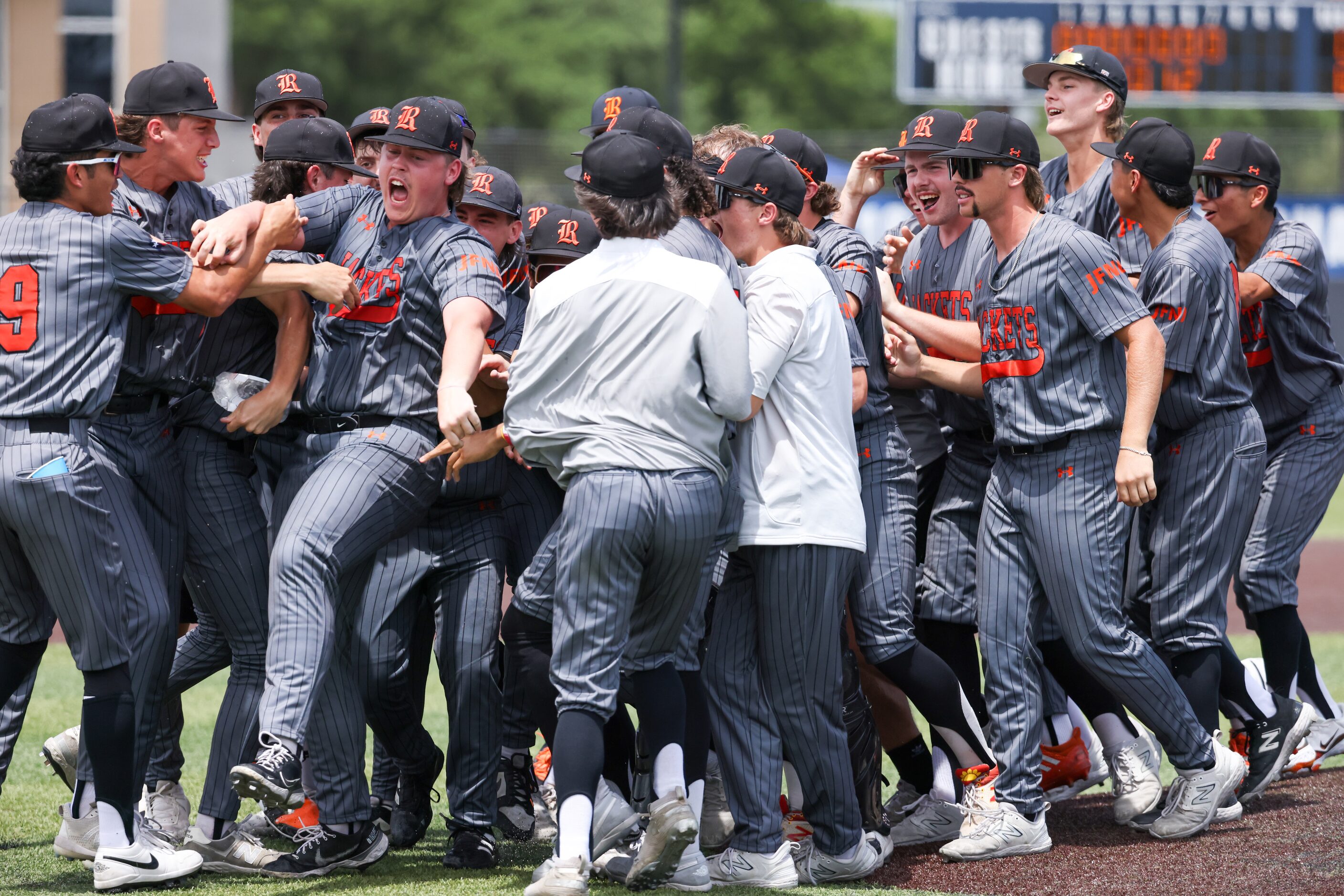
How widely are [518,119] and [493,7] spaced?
9.20 feet

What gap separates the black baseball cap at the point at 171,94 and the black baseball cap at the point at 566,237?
3.43 feet

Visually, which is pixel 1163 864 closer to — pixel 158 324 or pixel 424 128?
pixel 424 128

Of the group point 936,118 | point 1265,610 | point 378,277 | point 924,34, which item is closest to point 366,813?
point 378,277

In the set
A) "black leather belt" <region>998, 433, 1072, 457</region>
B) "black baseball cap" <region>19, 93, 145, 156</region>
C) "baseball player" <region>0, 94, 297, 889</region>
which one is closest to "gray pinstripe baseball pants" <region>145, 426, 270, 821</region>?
"baseball player" <region>0, 94, 297, 889</region>

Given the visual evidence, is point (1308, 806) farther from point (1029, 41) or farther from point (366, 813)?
point (1029, 41)

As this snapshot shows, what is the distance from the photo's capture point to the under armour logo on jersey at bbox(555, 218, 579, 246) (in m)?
5.22

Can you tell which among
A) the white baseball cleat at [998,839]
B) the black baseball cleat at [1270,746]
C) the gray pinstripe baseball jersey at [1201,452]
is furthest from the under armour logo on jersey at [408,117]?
the black baseball cleat at [1270,746]

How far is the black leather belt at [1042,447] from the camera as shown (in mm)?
4773

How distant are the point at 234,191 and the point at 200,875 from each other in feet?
7.87

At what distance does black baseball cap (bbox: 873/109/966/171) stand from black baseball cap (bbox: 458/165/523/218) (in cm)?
137

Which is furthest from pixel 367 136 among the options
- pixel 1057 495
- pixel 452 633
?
pixel 1057 495

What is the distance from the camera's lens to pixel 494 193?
5.22m

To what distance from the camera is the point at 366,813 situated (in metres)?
4.61

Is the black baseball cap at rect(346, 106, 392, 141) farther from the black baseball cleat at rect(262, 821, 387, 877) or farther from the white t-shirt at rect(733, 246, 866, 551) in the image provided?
the black baseball cleat at rect(262, 821, 387, 877)
